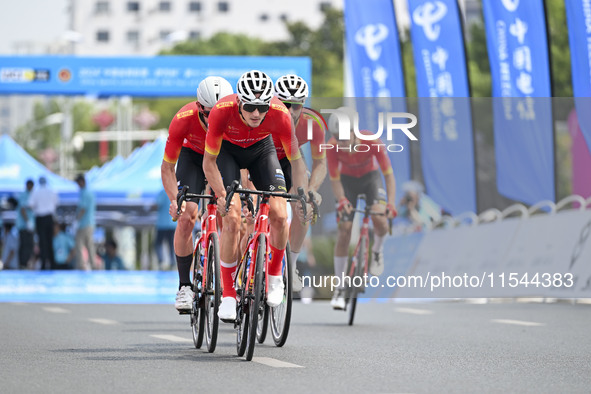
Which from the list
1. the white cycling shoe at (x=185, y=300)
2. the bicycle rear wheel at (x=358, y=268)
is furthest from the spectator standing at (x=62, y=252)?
the white cycling shoe at (x=185, y=300)

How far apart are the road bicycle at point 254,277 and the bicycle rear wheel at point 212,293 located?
152mm

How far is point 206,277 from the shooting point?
1046 centimetres

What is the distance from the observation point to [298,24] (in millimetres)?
78625

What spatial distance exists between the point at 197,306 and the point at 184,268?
54 centimetres

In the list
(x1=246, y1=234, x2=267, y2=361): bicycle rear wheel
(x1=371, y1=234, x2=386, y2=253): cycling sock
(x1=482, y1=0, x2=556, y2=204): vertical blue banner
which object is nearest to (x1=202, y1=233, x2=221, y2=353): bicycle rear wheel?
(x1=246, y1=234, x2=267, y2=361): bicycle rear wheel

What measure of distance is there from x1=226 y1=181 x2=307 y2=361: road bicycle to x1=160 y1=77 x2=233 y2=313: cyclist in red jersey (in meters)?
0.85

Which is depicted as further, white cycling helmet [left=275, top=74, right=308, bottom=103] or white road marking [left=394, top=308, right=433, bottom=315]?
white road marking [left=394, top=308, right=433, bottom=315]

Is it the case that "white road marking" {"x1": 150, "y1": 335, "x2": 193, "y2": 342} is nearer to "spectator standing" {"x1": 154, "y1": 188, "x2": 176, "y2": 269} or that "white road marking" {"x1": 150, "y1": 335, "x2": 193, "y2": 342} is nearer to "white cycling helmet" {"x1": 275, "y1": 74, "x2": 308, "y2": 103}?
"white cycling helmet" {"x1": 275, "y1": 74, "x2": 308, "y2": 103}

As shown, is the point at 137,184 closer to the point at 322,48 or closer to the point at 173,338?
the point at 173,338

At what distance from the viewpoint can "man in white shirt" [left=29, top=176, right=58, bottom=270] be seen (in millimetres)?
25938

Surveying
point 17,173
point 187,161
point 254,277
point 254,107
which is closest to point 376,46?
point 17,173

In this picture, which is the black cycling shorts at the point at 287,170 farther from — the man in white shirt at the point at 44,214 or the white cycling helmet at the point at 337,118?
the man in white shirt at the point at 44,214

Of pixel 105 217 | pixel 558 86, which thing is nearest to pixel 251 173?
pixel 105 217

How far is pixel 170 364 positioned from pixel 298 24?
6981 cm
